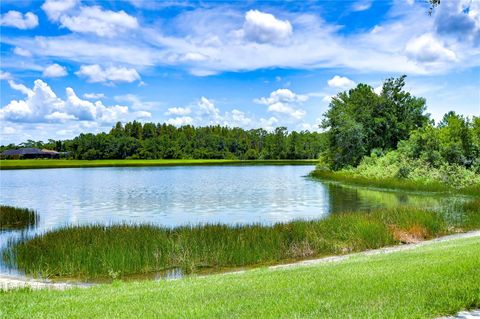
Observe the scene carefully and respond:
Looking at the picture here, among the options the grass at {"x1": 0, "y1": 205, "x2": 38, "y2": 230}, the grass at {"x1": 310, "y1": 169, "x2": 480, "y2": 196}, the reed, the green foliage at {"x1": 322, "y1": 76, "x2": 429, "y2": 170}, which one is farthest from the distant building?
the reed

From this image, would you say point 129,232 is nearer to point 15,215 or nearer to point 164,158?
point 15,215

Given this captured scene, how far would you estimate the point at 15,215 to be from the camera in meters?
27.9

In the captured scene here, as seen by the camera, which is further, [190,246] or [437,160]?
[437,160]

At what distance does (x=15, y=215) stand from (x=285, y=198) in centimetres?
2068

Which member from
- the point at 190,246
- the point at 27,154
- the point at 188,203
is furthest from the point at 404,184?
the point at 27,154

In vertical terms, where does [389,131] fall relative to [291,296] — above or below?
above

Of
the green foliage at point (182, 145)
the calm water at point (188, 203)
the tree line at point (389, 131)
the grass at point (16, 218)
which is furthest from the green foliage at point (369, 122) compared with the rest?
the green foliage at point (182, 145)

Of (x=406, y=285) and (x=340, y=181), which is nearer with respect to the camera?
(x=406, y=285)

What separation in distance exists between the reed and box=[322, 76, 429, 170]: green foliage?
47424 millimetres

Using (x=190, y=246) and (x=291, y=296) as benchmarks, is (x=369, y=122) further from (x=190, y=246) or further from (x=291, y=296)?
(x=291, y=296)

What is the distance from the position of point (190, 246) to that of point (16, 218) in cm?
1458

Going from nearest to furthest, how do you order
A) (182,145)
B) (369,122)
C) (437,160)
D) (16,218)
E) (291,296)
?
1. (291,296)
2. (16,218)
3. (437,160)
4. (369,122)
5. (182,145)

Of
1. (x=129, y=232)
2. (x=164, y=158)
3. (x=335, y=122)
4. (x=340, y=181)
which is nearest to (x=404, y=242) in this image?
(x=129, y=232)

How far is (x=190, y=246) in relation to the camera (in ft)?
57.2
